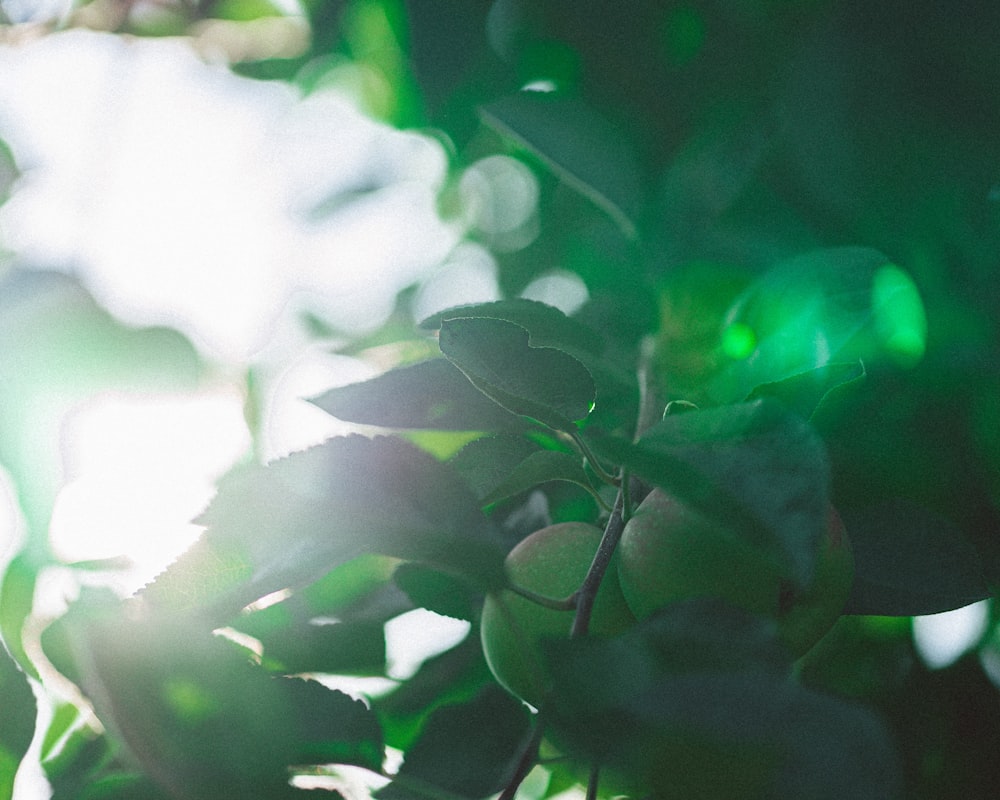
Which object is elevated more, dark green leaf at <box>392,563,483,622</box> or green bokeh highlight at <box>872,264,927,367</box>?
green bokeh highlight at <box>872,264,927,367</box>

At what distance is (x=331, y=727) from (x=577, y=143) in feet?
1.94

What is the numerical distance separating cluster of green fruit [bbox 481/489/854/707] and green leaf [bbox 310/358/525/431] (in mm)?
115

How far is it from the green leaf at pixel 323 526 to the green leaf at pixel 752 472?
0.10 metres

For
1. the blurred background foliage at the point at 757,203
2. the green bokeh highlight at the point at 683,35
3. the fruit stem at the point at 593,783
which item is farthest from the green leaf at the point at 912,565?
the green bokeh highlight at the point at 683,35

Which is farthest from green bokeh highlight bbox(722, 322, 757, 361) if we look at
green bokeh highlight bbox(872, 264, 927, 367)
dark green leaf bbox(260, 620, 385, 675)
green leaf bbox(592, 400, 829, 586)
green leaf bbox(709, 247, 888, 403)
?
dark green leaf bbox(260, 620, 385, 675)

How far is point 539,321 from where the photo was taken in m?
0.65

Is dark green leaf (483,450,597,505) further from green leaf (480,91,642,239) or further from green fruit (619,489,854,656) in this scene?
green leaf (480,91,642,239)

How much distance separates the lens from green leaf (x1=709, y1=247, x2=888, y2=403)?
69 centimetres

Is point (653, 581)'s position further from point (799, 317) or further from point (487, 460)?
point (799, 317)

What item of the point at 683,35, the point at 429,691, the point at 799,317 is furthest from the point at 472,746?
the point at 683,35

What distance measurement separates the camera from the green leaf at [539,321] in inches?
24.7

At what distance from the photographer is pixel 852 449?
656mm

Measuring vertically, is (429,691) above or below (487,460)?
below

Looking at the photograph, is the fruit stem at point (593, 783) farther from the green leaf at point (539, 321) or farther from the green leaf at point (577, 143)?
the green leaf at point (577, 143)
